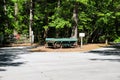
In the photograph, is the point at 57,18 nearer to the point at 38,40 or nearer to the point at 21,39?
the point at 21,39

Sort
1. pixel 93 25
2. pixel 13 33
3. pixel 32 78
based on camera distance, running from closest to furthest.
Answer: pixel 32 78
pixel 93 25
pixel 13 33

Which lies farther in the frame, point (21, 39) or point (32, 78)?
point (21, 39)

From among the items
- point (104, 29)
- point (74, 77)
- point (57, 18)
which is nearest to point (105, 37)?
point (104, 29)

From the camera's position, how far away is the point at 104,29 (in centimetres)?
4966

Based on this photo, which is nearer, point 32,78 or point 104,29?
point 32,78

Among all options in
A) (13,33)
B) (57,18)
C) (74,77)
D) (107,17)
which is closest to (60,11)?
(57,18)

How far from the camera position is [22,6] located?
52.9 m

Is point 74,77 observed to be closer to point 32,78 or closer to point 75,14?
point 32,78

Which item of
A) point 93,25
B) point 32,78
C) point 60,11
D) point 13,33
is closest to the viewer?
point 32,78

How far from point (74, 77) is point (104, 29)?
115ft

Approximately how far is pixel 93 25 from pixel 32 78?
33.9 metres

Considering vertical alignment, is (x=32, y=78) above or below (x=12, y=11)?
below

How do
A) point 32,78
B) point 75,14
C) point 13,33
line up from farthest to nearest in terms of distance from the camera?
point 13,33 < point 75,14 < point 32,78

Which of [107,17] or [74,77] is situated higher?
[107,17]
